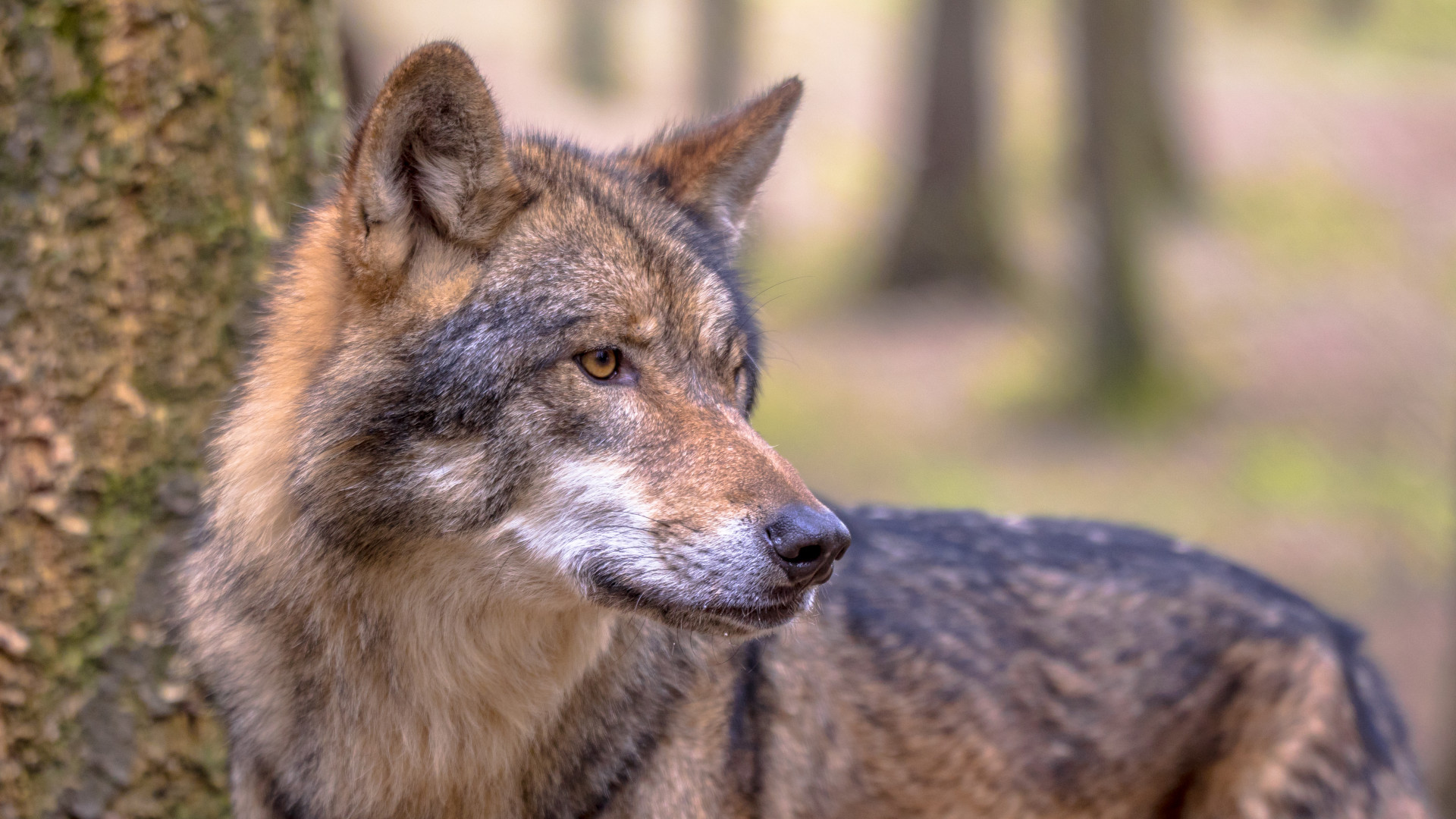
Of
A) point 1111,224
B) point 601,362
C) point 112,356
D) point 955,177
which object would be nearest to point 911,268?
point 955,177

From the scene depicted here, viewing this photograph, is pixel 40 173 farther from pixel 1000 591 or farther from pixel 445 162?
pixel 1000 591

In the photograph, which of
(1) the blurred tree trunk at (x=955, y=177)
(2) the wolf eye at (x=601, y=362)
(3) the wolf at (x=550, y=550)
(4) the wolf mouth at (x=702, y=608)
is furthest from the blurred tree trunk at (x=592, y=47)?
(4) the wolf mouth at (x=702, y=608)

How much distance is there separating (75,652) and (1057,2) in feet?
51.0

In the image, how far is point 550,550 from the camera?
3480 mm

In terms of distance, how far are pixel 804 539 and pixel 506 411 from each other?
0.92m

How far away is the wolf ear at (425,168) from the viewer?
11.0 feet

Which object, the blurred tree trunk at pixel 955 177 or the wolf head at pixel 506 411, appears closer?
the wolf head at pixel 506 411

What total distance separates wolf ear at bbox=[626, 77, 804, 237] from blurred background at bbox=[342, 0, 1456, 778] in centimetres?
43

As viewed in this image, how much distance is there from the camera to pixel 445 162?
3521 millimetres

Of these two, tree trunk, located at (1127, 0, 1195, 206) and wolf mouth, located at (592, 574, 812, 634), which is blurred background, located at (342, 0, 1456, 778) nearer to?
tree trunk, located at (1127, 0, 1195, 206)

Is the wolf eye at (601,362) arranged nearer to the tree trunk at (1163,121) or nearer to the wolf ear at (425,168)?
the wolf ear at (425,168)

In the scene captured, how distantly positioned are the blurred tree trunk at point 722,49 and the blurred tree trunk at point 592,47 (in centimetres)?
602

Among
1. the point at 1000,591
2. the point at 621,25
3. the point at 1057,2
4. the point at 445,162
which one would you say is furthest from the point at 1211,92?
the point at 445,162

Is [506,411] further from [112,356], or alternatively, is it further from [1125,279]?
[1125,279]
